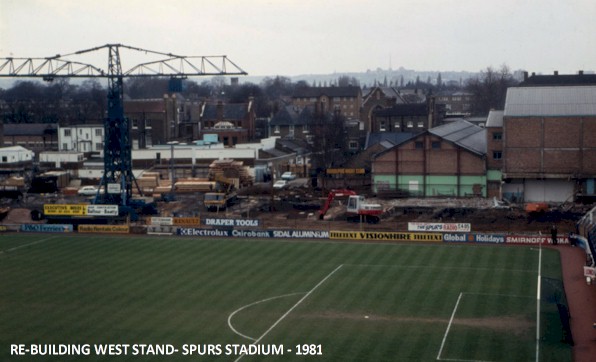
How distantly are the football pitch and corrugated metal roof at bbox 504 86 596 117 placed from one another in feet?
69.9

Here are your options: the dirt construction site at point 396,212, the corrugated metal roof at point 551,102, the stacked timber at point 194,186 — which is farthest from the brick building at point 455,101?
the dirt construction site at point 396,212

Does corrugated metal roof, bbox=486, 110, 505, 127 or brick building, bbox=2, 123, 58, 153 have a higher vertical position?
corrugated metal roof, bbox=486, 110, 505, 127

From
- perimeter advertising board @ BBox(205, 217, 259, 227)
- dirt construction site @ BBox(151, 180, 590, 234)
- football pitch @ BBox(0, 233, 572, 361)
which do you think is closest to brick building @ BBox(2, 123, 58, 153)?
dirt construction site @ BBox(151, 180, 590, 234)

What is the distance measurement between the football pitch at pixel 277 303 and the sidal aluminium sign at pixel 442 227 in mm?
2228

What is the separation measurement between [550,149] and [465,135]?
1190 centimetres

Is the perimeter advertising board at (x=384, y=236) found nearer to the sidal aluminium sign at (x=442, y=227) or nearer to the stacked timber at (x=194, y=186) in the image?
the sidal aluminium sign at (x=442, y=227)

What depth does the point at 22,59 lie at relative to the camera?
66.0m

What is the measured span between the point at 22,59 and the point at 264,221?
2560 cm

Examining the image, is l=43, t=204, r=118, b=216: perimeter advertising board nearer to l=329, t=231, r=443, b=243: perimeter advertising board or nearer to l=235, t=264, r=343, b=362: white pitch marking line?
l=329, t=231, r=443, b=243: perimeter advertising board

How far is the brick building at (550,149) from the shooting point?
63750 mm

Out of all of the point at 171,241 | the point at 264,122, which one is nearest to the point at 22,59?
the point at 171,241

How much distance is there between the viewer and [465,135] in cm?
7525

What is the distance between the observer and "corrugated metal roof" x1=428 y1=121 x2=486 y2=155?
→ 227 feet

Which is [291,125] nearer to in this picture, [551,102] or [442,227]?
[551,102]
